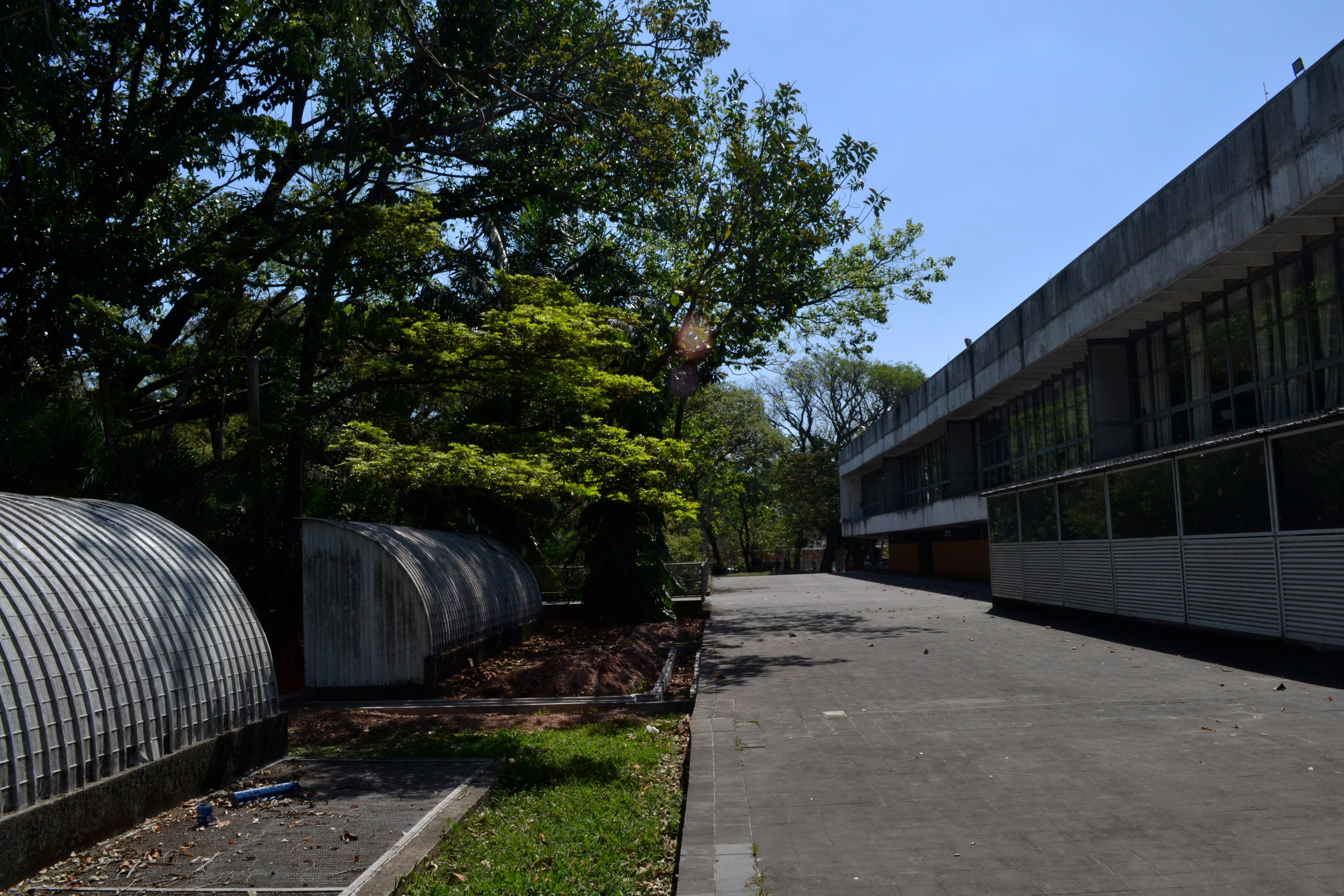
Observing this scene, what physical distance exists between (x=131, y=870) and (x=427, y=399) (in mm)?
13716

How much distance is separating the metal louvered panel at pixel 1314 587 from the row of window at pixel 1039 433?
11.6 m

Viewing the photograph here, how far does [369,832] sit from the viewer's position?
19.9ft

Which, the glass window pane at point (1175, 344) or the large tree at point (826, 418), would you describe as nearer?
the glass window pane at point (1175, 344)

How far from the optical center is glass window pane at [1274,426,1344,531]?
33.4ft

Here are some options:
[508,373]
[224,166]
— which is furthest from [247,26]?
[508,373]

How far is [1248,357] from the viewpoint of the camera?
17.1 meters

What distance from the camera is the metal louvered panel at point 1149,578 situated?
13.5m

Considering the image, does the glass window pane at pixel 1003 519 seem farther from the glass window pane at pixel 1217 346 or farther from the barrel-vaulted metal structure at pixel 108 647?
the barrel-vaulted metal structure at pixel 108 647

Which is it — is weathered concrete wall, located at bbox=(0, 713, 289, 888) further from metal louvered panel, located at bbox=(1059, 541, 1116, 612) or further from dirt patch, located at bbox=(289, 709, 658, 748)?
metal louvered panel, located at bbox=(1059, 541, 1116, 612)

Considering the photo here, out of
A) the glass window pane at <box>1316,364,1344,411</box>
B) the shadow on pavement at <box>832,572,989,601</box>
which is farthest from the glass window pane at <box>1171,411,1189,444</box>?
the shadow on pavement at <box>832,572,989,601</box>

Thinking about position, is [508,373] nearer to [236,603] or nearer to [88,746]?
[236,603]

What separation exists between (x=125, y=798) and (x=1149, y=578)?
522 inches

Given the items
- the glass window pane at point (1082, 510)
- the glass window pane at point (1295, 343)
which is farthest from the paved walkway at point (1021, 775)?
the glass window pane at point (1295, 343)

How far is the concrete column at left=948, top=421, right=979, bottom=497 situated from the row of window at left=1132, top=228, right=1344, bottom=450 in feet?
41.1
